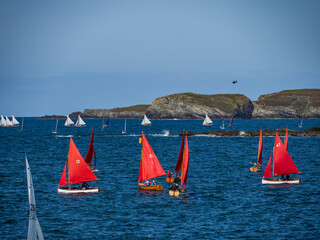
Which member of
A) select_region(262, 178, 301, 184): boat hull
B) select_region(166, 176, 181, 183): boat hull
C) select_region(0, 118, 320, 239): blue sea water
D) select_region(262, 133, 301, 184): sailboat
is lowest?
select_region(0, 118, 320, 239): blue sea water

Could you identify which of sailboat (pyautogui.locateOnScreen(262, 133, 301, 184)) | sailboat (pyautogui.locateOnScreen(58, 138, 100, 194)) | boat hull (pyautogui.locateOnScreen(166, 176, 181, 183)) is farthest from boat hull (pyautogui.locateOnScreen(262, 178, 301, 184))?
sailboat (pyautogui.locateOnScreen(58, 138, 100, 194))

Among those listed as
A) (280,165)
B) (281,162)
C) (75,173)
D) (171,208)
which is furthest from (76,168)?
(281,162)

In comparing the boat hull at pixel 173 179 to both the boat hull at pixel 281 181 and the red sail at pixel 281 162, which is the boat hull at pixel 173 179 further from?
the red sail at pixel 281 162

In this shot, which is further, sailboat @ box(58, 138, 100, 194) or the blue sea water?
sailboat @ box(58, 138, 100, 194)

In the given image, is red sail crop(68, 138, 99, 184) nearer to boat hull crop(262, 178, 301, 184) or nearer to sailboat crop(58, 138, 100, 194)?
sailboat crop(58, 138, 100, 194)

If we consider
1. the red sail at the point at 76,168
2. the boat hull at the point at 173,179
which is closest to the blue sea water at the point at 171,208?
the boat hull at the point at 173,179

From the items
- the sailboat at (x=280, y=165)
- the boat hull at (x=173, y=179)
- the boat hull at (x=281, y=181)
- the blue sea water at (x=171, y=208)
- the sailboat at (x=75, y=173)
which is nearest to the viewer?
the blue sea water at (x=171, y=208)

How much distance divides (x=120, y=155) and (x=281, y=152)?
1772 inches

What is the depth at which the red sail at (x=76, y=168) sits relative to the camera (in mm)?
51000

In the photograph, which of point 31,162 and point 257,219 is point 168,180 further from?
point 31,162

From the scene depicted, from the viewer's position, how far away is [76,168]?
2015 inches

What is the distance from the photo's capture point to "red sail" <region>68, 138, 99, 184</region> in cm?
5100

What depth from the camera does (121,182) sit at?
59625 mm

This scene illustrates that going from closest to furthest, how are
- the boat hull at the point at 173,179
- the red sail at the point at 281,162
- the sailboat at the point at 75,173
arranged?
the sailboat at the point at 75,173
the red sail at the point at 281,162
the boat hull at the point at 173,179
